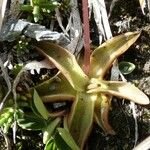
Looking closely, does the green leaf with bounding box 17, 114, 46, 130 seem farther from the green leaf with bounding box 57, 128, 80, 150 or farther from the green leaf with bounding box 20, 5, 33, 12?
the green leaf with bounding box 20, 5, 33, 12

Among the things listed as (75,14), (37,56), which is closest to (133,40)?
(75,14)

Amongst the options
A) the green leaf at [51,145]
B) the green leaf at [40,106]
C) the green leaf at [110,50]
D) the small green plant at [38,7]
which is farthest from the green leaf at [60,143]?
the small green plant at [38,7]

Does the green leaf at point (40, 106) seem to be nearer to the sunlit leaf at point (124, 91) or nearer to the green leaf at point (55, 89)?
the green leaf at point (55, 89)

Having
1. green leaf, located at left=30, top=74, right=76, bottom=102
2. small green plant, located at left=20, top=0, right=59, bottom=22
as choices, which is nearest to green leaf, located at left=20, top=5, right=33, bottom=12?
small green plant, located at left=20, top=0, right=59, bottom=22

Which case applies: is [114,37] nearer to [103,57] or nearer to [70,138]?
[103,57]

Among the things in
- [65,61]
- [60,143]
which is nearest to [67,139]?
[60,143]

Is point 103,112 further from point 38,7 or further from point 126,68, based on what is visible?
point 38,7
